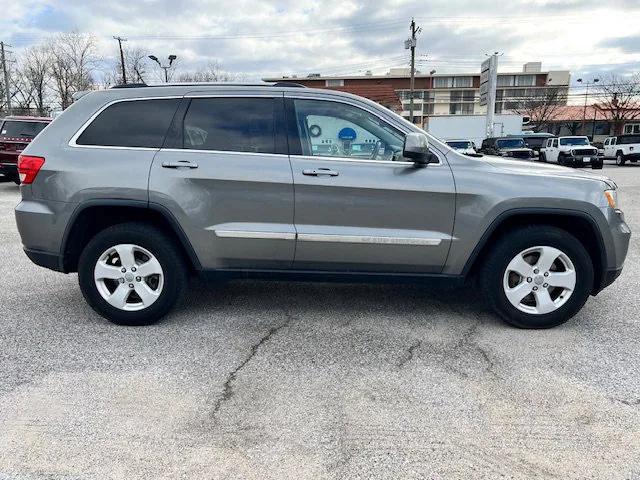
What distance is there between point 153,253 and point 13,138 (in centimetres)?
1100

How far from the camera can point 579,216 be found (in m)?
3.70

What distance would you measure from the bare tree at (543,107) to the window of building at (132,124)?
229 feet

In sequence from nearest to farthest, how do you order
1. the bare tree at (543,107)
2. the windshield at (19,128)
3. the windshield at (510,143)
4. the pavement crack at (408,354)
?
1. the pavement crack at (408,354)
2. the windshield at (19,128)
3. the windshield at (510,143)
4. the bare tree at (543,107)

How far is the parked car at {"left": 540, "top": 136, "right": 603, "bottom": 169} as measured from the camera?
2503 centimetres

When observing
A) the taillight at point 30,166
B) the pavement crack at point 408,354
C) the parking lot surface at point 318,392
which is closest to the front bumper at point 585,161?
the parking lot surface at point 318,392

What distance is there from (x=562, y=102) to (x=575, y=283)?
248 ft

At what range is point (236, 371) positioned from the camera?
3.21 meters

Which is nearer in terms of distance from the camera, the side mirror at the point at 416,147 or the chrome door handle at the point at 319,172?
the side mirror at the point at 416,147

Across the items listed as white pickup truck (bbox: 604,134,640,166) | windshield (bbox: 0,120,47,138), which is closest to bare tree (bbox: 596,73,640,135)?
white pickup truck (bbox: 604,134,640,166)

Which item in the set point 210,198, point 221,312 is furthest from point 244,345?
point 210,198

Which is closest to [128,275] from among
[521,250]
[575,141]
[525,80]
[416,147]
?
[416,147]

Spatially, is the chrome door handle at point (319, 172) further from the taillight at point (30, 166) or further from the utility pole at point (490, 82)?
the utility pole at point (490, 82)

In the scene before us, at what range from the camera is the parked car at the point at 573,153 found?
2503 centimetres

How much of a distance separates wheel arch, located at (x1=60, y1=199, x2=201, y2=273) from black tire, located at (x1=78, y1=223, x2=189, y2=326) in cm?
8
